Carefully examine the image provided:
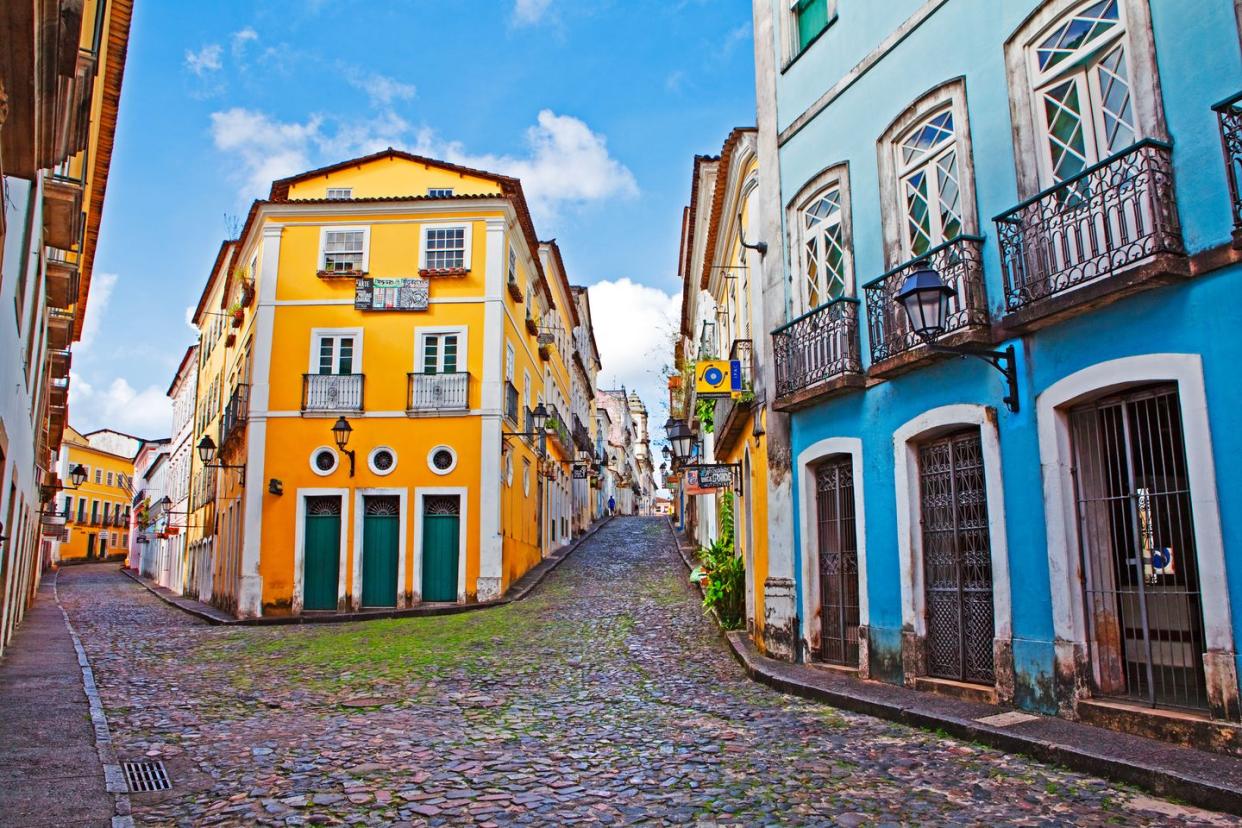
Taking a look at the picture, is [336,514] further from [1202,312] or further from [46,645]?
[1202,312]

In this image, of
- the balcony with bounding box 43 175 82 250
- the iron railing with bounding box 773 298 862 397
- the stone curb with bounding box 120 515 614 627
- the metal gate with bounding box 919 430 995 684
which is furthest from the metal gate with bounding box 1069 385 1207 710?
the stone curb with bounding box 120 515 614 627

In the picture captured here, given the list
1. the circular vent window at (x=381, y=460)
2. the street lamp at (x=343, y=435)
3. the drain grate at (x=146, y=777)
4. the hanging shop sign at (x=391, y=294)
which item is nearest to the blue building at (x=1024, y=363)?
the drain grate at (x=146, y=777)

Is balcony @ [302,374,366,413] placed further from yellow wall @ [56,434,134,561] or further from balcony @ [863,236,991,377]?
yellow wall @ [56,434,134,561]

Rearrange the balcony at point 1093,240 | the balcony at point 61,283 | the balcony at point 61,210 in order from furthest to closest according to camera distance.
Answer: the balcony at point 61,283 < the balcony at point 61,210 < the balcony at point 1093,240

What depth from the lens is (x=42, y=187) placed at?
10.2 m

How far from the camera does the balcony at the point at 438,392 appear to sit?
21875 millimetres

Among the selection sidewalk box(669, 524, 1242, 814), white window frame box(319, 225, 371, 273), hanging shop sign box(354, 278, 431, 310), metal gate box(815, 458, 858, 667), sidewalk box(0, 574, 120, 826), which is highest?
white window frame box(319, 225, 371, 273)

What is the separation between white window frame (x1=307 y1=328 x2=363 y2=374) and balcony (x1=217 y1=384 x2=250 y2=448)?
1.63 m

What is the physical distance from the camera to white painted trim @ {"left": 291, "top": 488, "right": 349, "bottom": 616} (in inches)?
843

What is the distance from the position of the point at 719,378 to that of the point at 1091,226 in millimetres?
6896

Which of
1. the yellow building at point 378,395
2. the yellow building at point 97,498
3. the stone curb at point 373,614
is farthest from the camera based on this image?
the yellow building at point 97,498

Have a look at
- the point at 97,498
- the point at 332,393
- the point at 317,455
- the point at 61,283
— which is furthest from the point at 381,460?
the point at 97,498

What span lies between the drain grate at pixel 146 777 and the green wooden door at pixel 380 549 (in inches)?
588

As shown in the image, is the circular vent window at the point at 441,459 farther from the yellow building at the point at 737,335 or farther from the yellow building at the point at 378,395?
the yellow building at the point at 737,335
